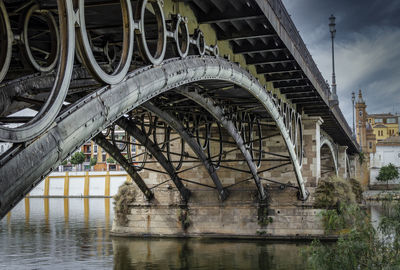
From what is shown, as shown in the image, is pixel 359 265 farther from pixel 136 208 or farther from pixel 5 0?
pixel 136 208

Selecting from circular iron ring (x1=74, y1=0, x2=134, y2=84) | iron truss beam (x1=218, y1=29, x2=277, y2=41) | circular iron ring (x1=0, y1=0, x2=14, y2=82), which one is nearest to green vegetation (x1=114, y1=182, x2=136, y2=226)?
iron truss beam (x1=218, y1=29, x2=277, y2=41)

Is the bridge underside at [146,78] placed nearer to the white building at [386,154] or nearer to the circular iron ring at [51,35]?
the circular iron ring at [51,35]

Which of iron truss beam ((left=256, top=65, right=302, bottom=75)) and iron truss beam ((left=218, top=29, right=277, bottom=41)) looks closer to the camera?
iron truss beam ((left=218, top=29, right=277, bottom=41))

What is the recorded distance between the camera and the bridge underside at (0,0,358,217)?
5.22 meters

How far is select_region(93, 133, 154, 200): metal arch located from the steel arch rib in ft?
33.0

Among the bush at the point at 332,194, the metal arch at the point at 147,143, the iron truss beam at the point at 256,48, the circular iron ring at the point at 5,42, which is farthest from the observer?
the bush at the point at 332,194

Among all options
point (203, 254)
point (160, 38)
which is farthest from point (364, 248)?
point (203, 254)

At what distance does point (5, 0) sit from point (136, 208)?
1754cm

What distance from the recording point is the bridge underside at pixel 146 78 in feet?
17.1

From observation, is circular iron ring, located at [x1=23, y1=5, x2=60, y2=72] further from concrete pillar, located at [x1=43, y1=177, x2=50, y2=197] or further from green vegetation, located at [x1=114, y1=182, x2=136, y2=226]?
concrete pillar, located at [x1=43, y1=177, x2=50, y2=197]

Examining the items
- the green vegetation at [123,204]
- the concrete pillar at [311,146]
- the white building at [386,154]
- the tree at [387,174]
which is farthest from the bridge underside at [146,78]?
the white building at [386,154]

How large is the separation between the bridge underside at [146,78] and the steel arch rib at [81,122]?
0.01 m

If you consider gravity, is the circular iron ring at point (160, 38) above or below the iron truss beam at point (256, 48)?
below

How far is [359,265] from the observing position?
931cm
